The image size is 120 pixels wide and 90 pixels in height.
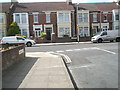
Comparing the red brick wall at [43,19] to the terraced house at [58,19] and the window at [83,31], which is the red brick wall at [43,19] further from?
the window at [83,31]

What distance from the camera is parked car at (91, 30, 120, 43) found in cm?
3284

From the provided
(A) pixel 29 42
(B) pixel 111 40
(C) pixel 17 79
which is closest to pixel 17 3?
(A) pixel 29 42

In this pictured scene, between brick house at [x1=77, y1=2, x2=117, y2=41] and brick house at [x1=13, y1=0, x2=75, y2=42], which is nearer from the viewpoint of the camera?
brick house at [x1=13, y1=0, x2=75, y2=42]

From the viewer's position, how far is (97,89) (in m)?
6.08

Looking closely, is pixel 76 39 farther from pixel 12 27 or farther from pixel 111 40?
pixel 12 27

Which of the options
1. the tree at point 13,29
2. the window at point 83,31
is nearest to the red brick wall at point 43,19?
the tree at point 13,29

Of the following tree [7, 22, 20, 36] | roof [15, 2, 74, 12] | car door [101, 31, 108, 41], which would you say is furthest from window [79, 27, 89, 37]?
tree [7, 22, 20, 36]

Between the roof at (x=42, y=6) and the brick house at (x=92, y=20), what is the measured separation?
2.95 m

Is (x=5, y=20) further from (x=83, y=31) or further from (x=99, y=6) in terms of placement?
(x=99, y=6)

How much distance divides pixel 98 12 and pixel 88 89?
40.5 meters

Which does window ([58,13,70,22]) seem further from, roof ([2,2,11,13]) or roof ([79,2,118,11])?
roof ([2,2,11,13])

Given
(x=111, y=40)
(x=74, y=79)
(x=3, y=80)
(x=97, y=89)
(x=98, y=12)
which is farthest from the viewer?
(x=98, y=12)

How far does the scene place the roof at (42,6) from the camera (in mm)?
43109

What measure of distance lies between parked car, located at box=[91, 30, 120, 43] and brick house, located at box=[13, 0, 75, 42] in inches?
383
